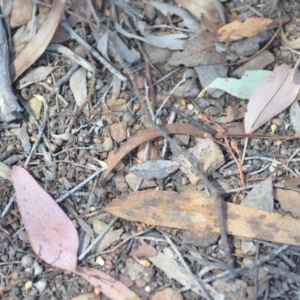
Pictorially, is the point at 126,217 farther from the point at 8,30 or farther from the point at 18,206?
the point at 8,30

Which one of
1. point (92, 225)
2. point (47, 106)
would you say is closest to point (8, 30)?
point (47, 106)

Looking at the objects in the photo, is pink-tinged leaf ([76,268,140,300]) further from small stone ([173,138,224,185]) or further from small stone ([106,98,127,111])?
small stone ([106,98,127,111])

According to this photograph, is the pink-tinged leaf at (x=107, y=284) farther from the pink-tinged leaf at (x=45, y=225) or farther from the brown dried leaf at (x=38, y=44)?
the brown dried leaf at (x=38, y=44)

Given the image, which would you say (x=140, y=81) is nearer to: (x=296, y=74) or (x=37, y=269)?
(x=296, y=74)

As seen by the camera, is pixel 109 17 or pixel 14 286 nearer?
pixel 14 286

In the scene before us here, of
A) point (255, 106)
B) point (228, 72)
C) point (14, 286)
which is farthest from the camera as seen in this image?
point (228, 72)

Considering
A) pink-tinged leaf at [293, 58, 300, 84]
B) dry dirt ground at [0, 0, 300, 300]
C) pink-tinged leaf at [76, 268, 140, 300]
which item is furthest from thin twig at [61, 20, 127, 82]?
pink-tinged leaf at [76, 268, 140, 300]

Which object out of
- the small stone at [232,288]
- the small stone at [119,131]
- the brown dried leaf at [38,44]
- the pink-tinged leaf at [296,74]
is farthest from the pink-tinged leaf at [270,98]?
the brown dried leaf at [38,44]
